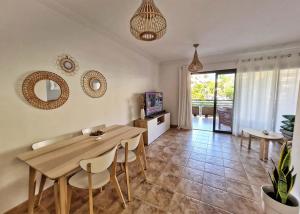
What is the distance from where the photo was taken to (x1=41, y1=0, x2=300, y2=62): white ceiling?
1851mm

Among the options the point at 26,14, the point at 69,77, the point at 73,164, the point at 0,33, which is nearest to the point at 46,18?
the point at 26,14

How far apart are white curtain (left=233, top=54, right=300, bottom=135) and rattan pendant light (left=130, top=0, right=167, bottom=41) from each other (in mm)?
3417

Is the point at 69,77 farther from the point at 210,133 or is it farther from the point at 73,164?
the point at 210,133

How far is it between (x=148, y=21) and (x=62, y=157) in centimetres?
165

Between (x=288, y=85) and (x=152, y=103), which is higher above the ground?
(x=288, y=85)

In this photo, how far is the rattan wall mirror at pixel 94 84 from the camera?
2373mm

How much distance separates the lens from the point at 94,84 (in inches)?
99.5

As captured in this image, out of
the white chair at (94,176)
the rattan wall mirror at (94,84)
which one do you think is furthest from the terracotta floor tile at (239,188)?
the rattan wall mirror at (94,84)

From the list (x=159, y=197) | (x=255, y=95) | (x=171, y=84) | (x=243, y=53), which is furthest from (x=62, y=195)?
(x=243, y=53)

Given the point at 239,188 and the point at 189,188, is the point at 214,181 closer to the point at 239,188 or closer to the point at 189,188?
the point at 239,188

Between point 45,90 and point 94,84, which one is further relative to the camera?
point 94,84

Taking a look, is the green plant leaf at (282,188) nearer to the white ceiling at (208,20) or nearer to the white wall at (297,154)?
the white wall at (297,154)

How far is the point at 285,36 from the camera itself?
112 inches

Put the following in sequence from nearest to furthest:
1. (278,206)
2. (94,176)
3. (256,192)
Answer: (278,206)
(94,176)
(256,192)
